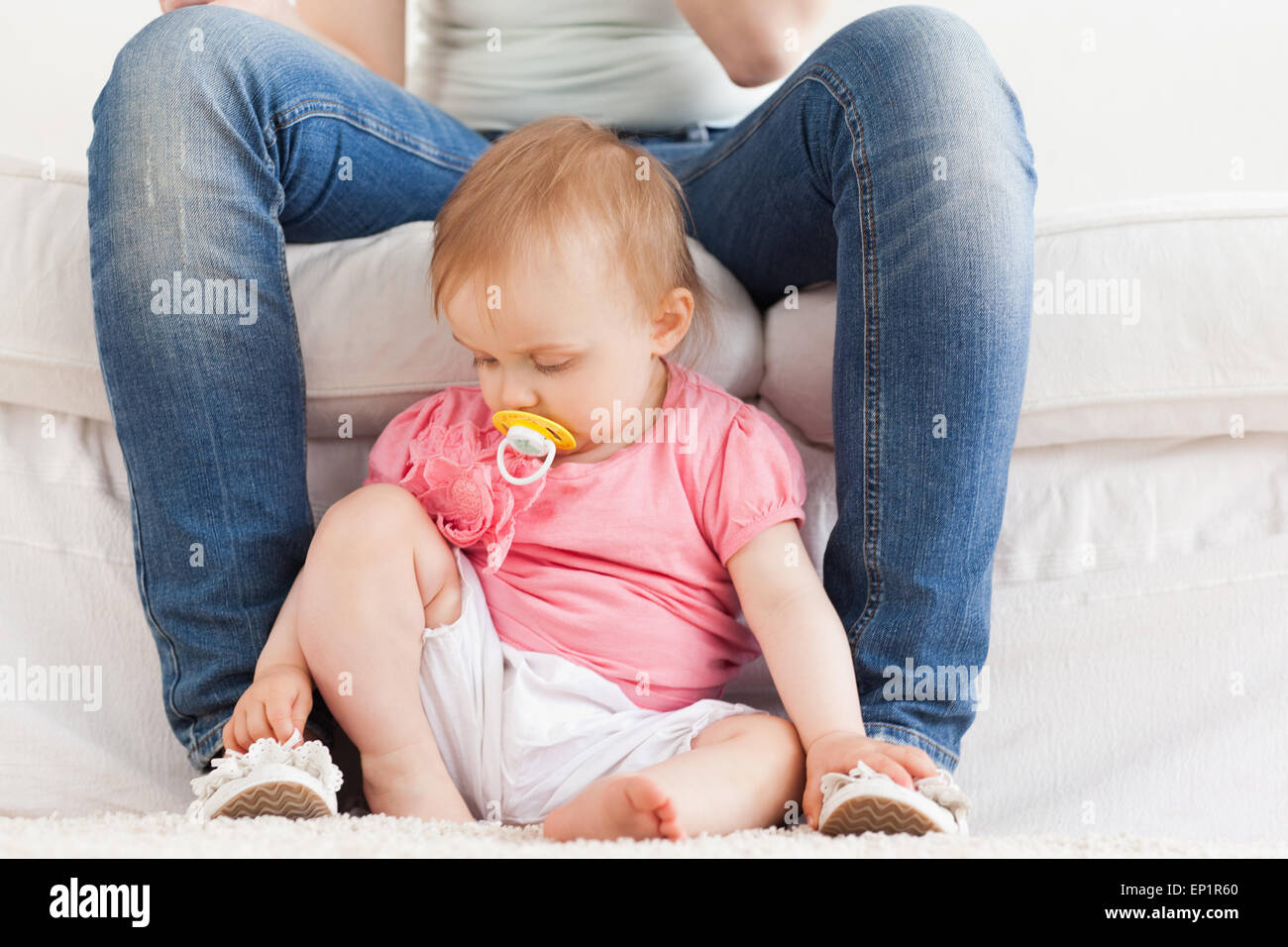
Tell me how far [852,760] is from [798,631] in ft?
0.36

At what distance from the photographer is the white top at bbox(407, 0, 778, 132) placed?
1267mm

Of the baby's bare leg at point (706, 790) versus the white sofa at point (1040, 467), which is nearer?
the baby's bare leg at point (706, 790)

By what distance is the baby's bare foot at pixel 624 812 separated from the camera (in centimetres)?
64

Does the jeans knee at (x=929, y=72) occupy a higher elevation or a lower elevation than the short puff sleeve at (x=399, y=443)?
higher

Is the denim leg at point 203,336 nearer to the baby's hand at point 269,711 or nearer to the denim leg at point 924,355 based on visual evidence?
the baby's hand at point 269,711

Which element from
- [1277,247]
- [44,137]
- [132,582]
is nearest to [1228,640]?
[1277,247]

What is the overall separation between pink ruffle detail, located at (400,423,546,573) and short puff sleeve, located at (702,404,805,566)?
133 mm

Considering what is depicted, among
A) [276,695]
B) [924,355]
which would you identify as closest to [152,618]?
[276,695]

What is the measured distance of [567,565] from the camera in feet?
2.89

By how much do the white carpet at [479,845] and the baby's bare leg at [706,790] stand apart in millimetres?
16

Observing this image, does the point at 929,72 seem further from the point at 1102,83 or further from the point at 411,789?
the point at 1102,83

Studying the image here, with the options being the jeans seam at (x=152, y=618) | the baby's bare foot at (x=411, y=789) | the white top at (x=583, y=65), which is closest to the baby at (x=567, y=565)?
the baby's bare foot at (x=411, y=789)
